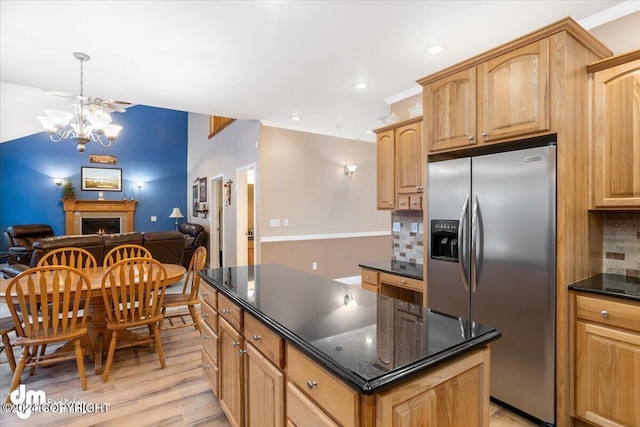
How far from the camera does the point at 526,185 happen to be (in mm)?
1933

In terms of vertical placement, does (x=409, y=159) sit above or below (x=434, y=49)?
below

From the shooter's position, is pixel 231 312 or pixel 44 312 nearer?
pixel 231 312

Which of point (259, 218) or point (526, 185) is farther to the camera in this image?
point (259, 218)

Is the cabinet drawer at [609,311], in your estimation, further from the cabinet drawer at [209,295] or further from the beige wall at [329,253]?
the beige wall at [329,253]

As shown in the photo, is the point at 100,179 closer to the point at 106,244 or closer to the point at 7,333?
the point at 106,244

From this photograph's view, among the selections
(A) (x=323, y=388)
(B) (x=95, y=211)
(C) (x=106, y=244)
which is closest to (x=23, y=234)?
(B) (x=95, y=211)

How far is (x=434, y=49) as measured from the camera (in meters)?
2.65

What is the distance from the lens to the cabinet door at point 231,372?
1662 millimetres

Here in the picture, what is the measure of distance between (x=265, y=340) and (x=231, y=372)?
591 mm

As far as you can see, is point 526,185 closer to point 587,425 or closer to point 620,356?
point 620,356

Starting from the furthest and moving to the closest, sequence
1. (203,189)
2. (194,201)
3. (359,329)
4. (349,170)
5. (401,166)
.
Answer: (194,201)
(203,189)
(349,170)
(401,166)
(359,329)

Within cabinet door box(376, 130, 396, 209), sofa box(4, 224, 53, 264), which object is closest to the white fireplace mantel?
sofa box(4, 224, 53, 264)

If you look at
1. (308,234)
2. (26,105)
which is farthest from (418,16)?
(26,105)

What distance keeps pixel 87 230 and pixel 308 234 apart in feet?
21.6
